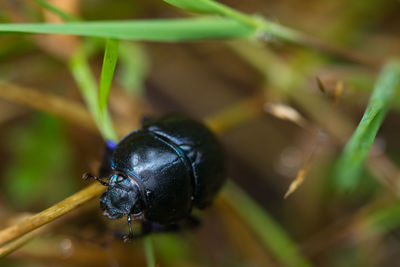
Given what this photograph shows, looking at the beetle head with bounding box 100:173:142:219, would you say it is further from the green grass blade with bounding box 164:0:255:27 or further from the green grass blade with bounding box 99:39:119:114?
the green grass blade with bounding box 164:0:255:27

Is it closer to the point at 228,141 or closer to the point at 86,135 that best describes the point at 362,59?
the point at 228,141

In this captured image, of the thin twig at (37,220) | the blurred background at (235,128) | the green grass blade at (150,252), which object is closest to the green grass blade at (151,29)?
the blurred background at (235,128)

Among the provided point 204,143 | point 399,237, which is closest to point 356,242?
point 399,237

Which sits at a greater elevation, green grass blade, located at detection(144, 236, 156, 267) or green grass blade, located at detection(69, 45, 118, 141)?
green grass blade, located at detection(69, 45, 118, 141)

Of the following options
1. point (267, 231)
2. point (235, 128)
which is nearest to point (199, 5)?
point (267, 231)

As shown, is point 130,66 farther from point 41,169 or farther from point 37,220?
point 37,220

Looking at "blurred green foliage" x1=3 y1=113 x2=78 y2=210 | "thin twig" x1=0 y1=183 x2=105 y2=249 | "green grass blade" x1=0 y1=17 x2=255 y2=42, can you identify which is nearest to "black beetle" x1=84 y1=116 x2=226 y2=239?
"thin twig" x1=0 y1=183 x2=105 y2=249
